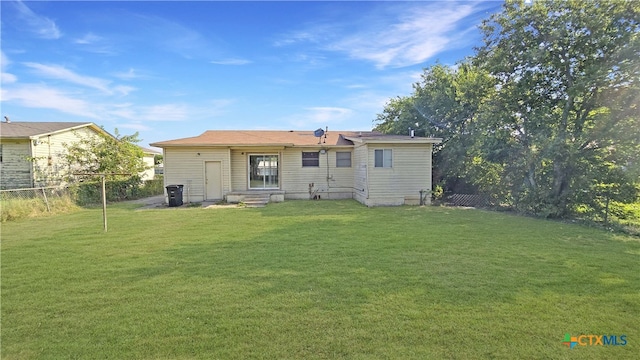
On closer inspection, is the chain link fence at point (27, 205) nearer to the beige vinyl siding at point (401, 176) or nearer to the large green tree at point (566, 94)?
the beige vinyl siding at point (401, 176)

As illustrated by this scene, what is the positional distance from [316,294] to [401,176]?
9510 millimetres

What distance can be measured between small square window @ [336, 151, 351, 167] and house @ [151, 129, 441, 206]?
0.12 ft

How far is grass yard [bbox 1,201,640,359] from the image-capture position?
8.63ft

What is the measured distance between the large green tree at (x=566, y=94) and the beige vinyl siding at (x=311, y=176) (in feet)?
23.1

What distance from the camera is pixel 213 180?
1362cm

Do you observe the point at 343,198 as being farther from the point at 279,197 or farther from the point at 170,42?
the point at 170,42

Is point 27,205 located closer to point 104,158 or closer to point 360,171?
point 104,158

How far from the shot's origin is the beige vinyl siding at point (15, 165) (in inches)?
566

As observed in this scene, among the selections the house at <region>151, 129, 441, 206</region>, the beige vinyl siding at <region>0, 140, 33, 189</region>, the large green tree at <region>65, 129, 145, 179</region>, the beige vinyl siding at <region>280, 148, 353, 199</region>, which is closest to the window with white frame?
the house at <region>151, 129, 441, 206</region>

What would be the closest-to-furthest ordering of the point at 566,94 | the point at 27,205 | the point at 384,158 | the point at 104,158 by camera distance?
the point at 27,205 < the point at 566,94 < the point at 384,158 < the point at 104,158

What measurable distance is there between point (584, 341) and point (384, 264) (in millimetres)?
2509

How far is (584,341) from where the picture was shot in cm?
270

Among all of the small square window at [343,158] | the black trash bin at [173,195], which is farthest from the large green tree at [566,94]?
the black trash bin at [173,195]

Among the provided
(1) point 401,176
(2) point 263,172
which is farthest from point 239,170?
(1) point 401,176
